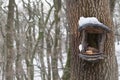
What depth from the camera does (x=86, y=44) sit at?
367 cm

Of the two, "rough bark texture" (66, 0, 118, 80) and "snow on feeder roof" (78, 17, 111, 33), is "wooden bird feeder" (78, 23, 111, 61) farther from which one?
"rough bark texture" (66, 0, 118, 80)

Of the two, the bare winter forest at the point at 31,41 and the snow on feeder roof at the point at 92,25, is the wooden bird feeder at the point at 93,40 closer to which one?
the snow on feeder roof at the point at 92,25

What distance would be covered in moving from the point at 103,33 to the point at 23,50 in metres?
15.9

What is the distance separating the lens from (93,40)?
148 inches

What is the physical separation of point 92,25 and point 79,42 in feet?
1.12

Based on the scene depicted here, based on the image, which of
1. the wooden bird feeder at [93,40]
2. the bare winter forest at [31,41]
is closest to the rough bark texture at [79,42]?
the wooden bird feeder at [93,40]

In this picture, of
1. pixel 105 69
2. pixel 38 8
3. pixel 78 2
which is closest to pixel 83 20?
pixel 78 2

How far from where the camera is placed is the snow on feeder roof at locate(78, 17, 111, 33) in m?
3.59

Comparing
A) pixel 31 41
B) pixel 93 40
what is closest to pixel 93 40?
pixel 93 40

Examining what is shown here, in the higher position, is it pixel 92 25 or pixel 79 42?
pixel 92 25

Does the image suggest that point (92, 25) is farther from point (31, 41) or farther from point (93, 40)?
point (31, 41)

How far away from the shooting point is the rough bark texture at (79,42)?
376 cm

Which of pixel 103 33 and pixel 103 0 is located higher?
pixel 103 0

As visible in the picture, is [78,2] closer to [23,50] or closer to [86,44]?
[86,44]
